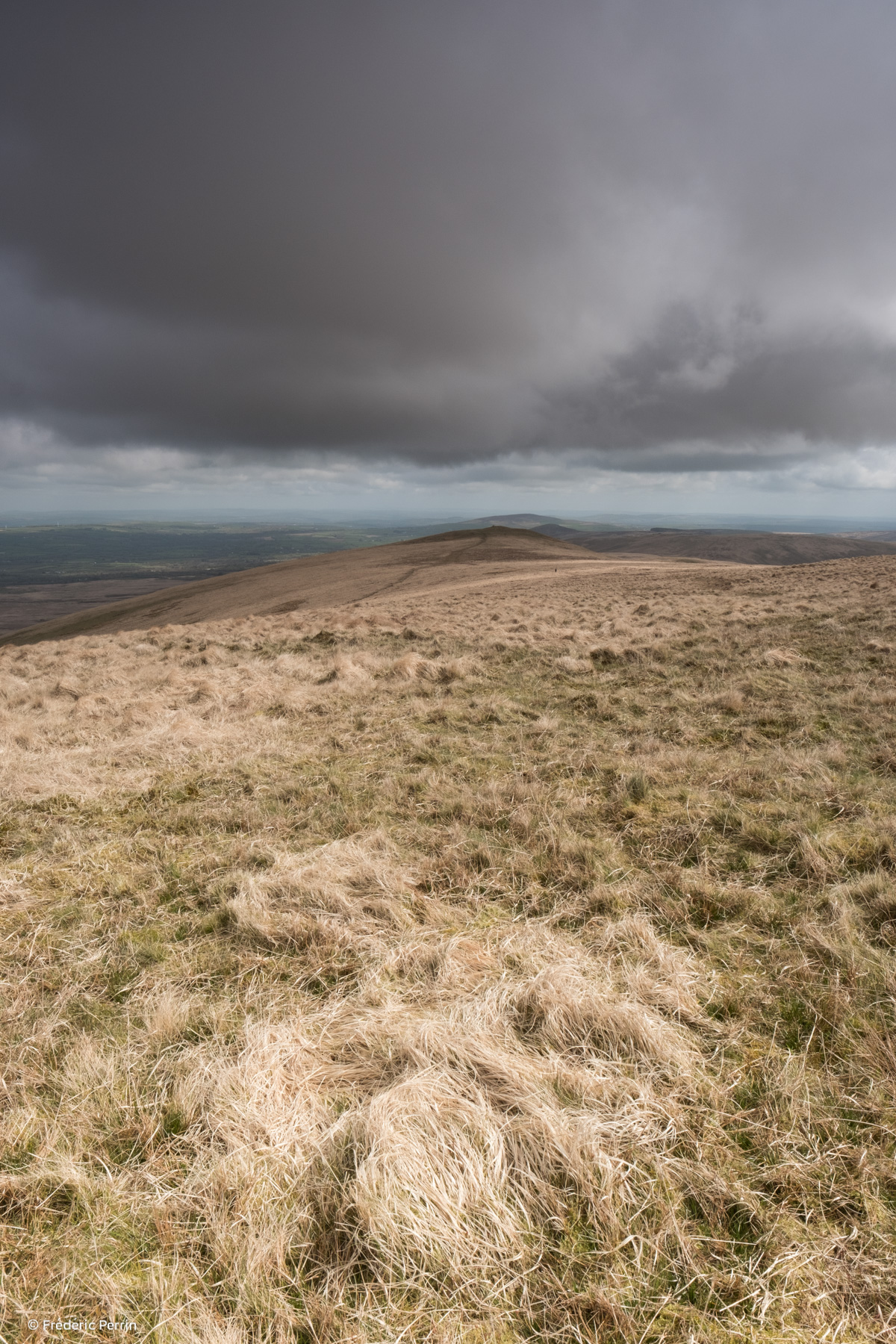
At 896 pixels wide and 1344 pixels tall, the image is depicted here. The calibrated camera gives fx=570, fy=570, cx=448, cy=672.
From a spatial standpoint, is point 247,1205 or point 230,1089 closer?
point 247,1205

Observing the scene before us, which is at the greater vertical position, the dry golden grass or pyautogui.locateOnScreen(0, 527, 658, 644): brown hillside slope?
pyautogui.locateOnScreen(0, 527, 658, 644): brown hillside slope

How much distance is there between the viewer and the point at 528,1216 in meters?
2.59

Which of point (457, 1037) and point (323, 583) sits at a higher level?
point (323, 583)

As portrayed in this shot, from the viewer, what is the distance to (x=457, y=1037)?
348cm

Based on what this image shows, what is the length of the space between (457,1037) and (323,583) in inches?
1811

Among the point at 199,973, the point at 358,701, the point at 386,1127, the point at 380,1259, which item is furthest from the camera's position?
the point at 358,701

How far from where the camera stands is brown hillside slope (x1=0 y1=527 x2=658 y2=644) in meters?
40.6

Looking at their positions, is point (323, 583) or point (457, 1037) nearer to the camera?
point (457, 1037)

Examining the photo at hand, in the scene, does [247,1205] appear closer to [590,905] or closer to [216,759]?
[590,905]

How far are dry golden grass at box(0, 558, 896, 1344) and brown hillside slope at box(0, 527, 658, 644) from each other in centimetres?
2830

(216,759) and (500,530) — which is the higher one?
(500,530)

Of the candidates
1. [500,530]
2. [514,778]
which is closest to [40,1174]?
[514,778]

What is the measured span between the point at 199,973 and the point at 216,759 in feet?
15.7

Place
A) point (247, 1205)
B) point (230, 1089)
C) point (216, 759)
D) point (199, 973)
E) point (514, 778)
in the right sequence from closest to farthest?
point (247, 1205), point (230, 1089), point (199, 973), point (514, 778), point (216, 759)
